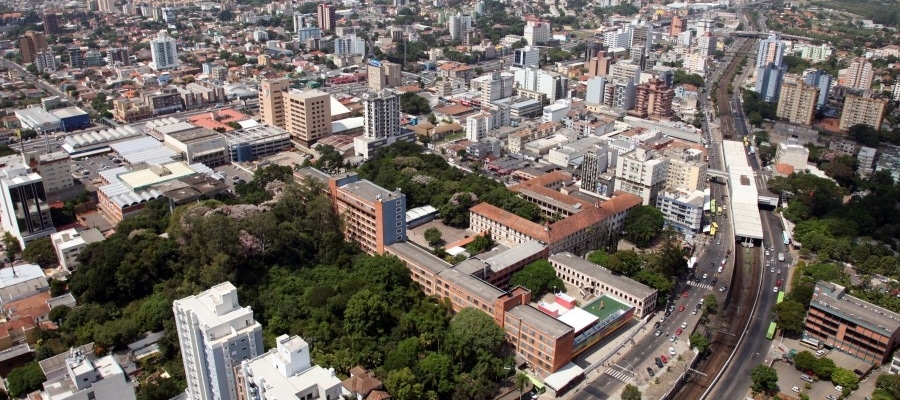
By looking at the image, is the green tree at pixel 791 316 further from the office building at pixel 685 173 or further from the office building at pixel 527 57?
the office building at pixel 527 57

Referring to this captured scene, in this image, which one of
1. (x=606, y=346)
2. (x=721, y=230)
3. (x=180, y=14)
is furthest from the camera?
(x=180, y=14)

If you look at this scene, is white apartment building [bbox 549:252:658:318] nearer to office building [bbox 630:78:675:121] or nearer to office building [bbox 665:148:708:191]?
office building [bbox 665:148:708:191]

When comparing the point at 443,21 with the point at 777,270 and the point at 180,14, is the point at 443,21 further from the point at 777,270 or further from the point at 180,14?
the point at 777,270

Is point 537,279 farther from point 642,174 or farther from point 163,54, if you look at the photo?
point 163,54

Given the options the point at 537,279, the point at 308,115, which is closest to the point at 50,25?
the point at 308,115

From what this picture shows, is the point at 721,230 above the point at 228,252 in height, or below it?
below

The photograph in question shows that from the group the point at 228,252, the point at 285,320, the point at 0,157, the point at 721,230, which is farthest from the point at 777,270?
the point at 0,157

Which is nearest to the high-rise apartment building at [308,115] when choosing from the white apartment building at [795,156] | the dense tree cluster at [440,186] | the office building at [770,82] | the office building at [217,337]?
the dense tree cluster at [440,186]
